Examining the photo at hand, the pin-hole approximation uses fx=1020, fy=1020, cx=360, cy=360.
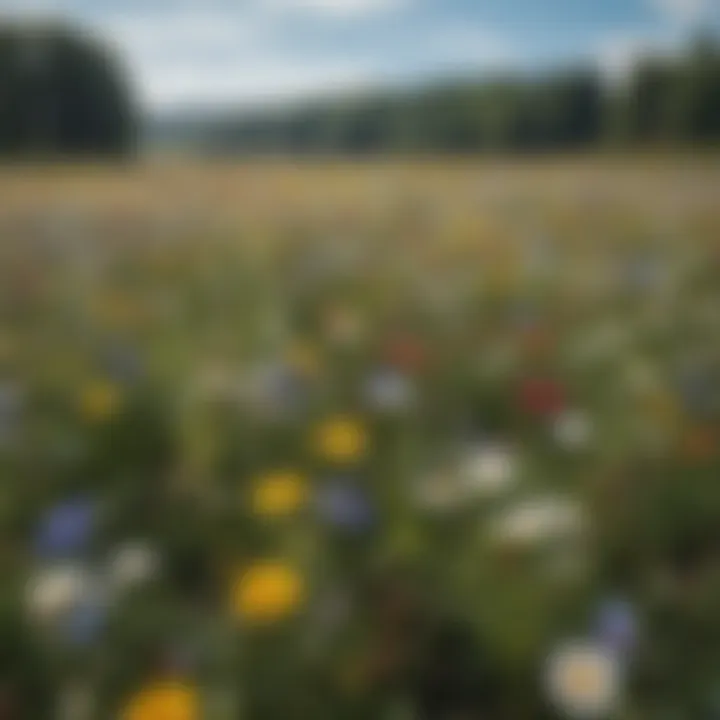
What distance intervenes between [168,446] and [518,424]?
0.21 meters

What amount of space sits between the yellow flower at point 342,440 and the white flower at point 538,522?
0.09 m

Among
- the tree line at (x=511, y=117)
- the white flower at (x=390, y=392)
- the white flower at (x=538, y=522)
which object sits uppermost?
the tree line at (x=511, y=117)

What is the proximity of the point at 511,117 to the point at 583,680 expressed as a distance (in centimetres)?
36

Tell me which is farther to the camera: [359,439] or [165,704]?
[359,439]

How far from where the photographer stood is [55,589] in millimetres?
516

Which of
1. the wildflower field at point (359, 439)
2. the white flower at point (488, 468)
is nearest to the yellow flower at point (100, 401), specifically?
the wildflower field at point (359, 439)

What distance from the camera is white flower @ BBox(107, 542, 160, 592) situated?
0.53m

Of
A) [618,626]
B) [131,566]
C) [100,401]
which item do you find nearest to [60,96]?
[100,401]

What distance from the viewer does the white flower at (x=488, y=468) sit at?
58 cm

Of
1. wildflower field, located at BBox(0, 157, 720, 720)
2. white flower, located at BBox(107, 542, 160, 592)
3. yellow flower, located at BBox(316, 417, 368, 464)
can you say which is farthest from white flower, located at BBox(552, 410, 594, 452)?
white flower, located at BBox(107, 542, 160, 592)

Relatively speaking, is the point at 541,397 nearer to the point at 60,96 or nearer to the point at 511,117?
the point at 511,117

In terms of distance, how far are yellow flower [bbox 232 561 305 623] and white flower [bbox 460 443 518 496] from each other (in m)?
0.11

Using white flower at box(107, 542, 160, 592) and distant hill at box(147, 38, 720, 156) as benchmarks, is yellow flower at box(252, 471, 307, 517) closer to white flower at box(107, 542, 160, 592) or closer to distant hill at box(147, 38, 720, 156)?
white flower at box(107, 542, 160, 592)

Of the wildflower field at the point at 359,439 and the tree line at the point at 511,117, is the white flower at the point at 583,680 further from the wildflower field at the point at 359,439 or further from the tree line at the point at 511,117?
the tree line at the point at 511,117
